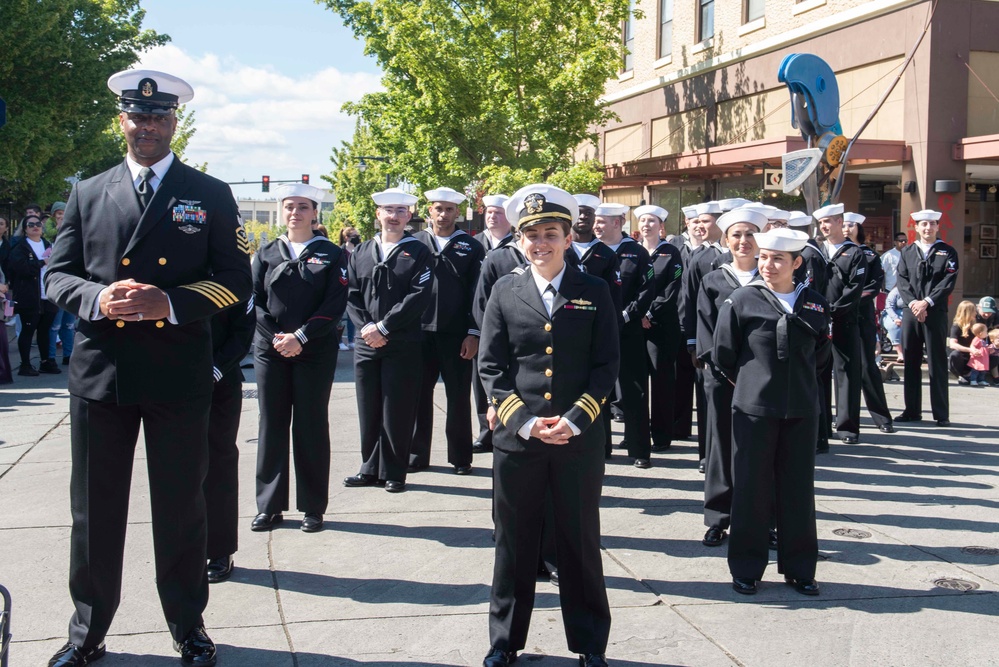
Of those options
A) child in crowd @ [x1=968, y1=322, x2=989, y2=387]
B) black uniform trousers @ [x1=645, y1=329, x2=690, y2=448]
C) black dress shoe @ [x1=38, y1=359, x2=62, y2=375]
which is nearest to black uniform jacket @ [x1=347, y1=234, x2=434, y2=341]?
black uniform trousers @ [x1=645, y1=329, x2=690, y2=448]

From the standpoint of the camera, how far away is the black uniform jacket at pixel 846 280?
9.06 m

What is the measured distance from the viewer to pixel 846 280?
361 inches

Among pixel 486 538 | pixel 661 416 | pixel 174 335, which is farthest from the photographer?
pixel 661 416

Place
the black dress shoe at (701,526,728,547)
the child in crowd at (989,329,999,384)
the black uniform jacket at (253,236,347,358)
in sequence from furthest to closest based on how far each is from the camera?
the child in crowd at (989,329,999,384) < the black uniform jacket at (253,236,347,358) < the black dress shoe at (701,526,728,547)

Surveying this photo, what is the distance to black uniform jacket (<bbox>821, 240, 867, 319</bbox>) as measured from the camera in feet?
29.7

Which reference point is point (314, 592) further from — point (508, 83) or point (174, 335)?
point (508, 83)

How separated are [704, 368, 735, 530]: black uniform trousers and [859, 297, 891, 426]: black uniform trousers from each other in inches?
156

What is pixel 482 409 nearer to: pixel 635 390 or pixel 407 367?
pixel 635 390

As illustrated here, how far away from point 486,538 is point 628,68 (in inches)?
894

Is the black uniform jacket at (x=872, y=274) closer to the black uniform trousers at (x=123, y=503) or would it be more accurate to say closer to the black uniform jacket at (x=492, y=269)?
the black uniform jacket at (x=492, y=269)

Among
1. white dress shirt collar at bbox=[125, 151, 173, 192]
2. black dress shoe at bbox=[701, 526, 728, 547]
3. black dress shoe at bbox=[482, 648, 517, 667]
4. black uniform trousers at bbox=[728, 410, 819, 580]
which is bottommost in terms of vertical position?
black dress shoe at bbox=[482, 648, 517, 667]

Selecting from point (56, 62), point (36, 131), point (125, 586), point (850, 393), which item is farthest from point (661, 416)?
point (56, 62)

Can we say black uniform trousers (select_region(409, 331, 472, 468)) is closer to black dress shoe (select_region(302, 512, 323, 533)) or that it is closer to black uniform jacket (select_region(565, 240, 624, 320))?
black uniform jacket (select_region(565, 240, 624, 320))

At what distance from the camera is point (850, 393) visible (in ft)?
30.8
